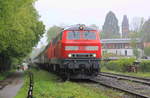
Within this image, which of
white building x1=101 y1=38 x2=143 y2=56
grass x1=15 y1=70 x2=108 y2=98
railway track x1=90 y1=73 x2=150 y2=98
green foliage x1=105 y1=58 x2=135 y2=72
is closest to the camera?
grass x1=15 y1=70 x2=108 y2=98

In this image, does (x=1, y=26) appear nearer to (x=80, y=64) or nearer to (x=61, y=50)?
(x=61, y=50)

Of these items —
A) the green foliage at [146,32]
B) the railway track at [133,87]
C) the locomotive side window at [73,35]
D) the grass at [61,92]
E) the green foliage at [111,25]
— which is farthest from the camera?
the green foliage at [111,25]

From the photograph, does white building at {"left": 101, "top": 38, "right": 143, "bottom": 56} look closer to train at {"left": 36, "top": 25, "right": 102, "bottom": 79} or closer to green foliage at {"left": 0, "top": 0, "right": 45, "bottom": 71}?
green foliage at {"left": 0, "top": 0, "right": 45, "bottom": 71}

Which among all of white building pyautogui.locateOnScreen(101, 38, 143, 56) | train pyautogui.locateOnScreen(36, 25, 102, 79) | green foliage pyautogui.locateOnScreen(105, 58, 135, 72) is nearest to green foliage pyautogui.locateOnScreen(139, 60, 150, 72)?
green foliage pyautogui.locateOnScreen(105, 58, 135, 72)

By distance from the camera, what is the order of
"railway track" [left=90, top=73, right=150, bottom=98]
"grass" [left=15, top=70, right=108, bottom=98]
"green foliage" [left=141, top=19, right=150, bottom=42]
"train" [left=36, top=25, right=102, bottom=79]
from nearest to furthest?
"grass" [left=15, top=70, right=108, bottom=98] < "railway track" [left=90, top=73, right=150, bottom=98] < "train" [left=36, top=25, right=102, bottom=79] < "green foliage" [left=141, top=19, right=150, bottom=42]

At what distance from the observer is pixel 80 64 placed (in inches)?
794

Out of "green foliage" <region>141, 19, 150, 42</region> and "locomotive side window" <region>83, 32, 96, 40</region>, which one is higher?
"green foliage" <region>141, 19, 150, 42</region>

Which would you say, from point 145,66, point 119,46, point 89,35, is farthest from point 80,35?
point 119,46

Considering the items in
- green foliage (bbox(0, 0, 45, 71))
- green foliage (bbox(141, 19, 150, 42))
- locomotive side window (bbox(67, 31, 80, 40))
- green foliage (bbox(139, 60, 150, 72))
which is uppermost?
green foliage (bbox(141, 19, 150, 42))

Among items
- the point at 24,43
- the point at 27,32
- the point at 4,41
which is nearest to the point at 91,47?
the point at 4,41

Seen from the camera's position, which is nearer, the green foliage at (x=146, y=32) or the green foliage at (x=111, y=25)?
the green foliage at (x=146, y=32)

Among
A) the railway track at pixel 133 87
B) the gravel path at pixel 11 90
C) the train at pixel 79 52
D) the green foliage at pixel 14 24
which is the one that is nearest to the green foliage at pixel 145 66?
the railway track at pixel 133 87

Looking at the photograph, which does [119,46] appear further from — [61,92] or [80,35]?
[61,92]

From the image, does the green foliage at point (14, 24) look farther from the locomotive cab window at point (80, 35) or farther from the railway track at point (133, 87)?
the railway track at point (133, 87)
